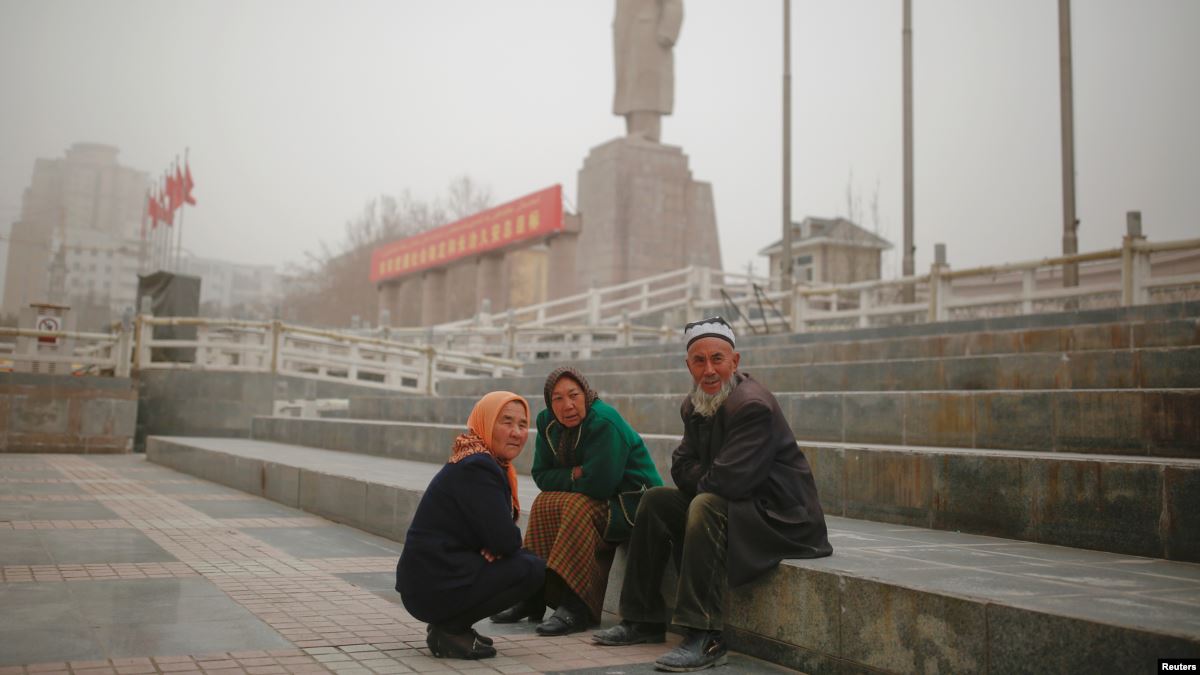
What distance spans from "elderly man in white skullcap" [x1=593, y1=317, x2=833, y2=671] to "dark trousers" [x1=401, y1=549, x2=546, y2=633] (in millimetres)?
501

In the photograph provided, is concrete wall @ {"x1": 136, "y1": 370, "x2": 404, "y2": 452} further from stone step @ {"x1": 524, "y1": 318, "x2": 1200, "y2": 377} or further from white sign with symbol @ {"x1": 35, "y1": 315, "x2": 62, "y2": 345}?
stone step @ {"x1": 524, "y1": 318, "x2": 1200, "y2": 377}

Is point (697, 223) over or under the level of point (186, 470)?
over

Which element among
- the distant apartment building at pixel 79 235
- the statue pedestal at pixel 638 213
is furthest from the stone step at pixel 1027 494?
the statue pedestal at pixel 638 213

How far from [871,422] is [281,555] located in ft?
13.9

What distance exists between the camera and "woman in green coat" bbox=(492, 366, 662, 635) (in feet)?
14.7

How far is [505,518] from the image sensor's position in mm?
3945

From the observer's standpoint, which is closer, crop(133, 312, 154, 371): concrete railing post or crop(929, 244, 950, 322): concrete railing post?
crop(929, 244, 950, 322): concrete railing post

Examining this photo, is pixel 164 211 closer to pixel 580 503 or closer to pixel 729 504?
pixel 580 503

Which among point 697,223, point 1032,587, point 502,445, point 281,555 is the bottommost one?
point 281,555

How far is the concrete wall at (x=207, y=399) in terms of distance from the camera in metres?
17.1

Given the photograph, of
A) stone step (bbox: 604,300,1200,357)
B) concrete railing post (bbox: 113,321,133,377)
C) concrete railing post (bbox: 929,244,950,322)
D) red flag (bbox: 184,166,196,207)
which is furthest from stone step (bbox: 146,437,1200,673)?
red flag (bbox: 184,166,196,207)

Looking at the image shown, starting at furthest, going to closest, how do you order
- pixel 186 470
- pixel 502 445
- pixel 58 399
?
pixel 58 399 < pixel 186 470 < pixel 502 445

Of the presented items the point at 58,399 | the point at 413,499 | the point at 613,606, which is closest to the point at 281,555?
the point at 413,499

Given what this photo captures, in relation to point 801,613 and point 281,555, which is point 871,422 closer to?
point 801,613
